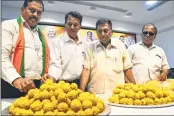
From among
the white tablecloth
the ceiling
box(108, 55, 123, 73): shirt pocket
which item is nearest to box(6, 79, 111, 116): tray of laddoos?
the white tablecloth

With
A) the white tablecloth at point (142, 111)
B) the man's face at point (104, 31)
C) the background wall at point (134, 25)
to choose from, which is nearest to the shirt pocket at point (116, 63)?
the man's face at point (104, 31)

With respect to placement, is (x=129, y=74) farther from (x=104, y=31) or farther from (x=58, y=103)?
(x=58, y=103)

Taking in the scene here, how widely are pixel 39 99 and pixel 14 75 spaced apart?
0.30 m

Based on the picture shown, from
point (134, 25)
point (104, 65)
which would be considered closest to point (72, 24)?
point (104, 65)

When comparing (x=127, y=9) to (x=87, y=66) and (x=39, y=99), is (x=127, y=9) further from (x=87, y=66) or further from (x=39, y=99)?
(x=39, y=99)

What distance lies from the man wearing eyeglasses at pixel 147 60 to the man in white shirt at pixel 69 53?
0.59 metres

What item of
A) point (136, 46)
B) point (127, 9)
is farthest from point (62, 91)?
point (127, 9)

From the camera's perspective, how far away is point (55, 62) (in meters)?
1.22

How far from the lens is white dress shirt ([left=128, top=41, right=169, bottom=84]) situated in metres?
1.60

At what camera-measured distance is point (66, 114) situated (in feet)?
1.48

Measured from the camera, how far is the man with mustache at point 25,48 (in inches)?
36.4

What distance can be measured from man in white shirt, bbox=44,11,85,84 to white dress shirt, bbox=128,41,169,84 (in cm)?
59

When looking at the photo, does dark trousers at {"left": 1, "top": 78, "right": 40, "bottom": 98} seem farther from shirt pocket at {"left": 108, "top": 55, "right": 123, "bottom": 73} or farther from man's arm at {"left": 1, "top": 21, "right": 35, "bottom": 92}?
shirt pocket at {"left": 108, "top": 55, "right": 123, "bottom": 73}

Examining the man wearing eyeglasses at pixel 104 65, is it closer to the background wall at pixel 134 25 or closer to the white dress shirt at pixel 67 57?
the white dress shirt at pixel 67 57
